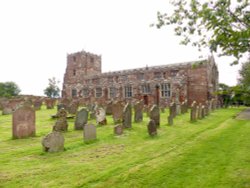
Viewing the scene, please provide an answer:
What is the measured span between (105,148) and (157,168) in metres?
2.51

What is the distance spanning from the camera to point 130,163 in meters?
5.85

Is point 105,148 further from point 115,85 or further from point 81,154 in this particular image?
point 115,85

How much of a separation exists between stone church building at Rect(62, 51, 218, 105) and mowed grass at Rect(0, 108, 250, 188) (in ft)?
56.6

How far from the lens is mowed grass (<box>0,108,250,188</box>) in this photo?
476 cm

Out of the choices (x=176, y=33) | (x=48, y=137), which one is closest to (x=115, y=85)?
(x=176, y=33)

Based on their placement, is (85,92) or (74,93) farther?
(74,93)

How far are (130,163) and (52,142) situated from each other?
9.03 feet

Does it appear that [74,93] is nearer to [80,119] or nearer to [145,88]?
[145,88]

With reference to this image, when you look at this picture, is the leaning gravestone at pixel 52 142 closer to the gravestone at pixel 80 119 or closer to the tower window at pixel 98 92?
Answer: the gravestone at pixel 80 119

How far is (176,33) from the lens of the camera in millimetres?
9414

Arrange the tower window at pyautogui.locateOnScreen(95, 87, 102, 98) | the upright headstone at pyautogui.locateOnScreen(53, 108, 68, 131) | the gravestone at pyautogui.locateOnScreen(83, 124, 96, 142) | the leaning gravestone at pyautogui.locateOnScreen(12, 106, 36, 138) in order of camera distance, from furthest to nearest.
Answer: the tower window at pyautogui.locateOnScreen(95, 87, 102, 98) → the upright headstone at pyautogui.locateOnScreen(53, 108, 68, 131) → the leaning gravestone at pyautogui.locateOnScreen(12, 106, 36, 138) → the gravestone at pyautogui.locateOnScreen(83, 124, 96, 142)

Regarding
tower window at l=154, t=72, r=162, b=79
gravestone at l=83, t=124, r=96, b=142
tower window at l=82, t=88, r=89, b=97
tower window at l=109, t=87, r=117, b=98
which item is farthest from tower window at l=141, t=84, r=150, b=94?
gravestone at l=83, t=124, r=96, b=142

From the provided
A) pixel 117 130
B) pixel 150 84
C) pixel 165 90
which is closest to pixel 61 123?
pixel 117 130

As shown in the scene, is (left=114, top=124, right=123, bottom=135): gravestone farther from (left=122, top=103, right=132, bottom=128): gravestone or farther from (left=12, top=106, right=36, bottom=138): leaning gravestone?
(left=12, top=106, right=36, bottom=138): leaning gravestone
